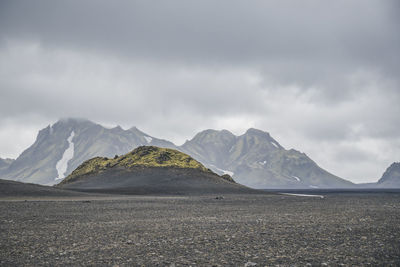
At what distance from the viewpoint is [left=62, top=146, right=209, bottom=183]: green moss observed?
153 meters

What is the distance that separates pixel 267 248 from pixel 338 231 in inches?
282

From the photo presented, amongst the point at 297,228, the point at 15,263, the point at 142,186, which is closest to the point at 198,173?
the point at 142,186

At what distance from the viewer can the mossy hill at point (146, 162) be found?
15174 cm

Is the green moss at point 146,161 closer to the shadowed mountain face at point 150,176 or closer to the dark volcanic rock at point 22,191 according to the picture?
the shadowed mountain face at point 150,176

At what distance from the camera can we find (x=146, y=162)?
154250 millimetres

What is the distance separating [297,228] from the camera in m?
21.6

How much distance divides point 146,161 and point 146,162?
3.53ft

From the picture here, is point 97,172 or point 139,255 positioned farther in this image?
point 97,172

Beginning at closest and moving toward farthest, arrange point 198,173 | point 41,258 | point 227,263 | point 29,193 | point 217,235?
point 227,263
point 41,258
point 217,235
point 29,193
point 198,173

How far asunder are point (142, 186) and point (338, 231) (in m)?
104

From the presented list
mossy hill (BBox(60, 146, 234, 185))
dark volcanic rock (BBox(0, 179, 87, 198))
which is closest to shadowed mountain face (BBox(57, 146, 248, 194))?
mossy hill (BBox(60, 146, 234, 185))

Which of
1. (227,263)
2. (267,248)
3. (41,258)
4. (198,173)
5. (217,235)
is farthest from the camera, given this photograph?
(198,173)

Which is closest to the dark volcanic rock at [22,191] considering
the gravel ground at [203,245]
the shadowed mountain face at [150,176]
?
the shadowed mountain face at [150,176]

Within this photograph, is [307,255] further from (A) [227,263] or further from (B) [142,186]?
(B) [142,186]
